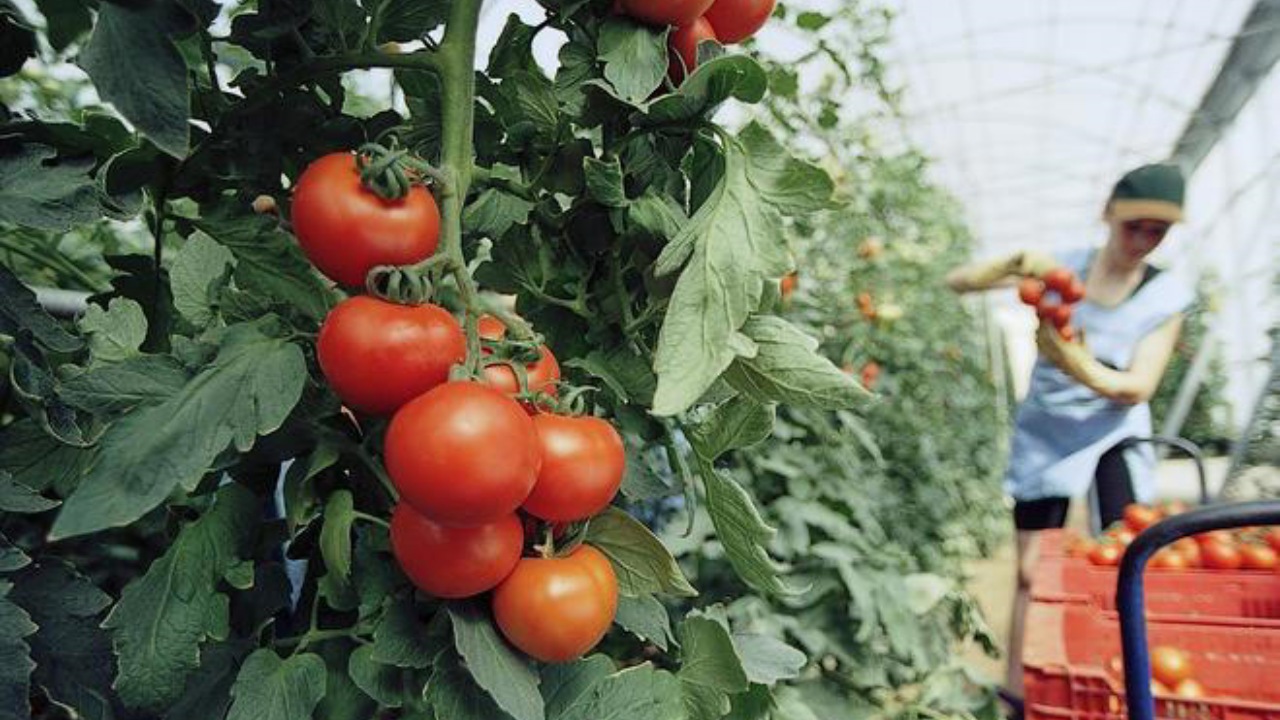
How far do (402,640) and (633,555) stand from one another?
14 centimetres

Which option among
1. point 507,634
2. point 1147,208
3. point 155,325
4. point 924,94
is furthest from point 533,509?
point 924,94

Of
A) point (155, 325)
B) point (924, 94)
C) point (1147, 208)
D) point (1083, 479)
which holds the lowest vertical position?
point (924, 94)

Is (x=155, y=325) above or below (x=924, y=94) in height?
above

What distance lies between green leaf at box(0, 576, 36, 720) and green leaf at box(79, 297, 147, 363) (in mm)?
166

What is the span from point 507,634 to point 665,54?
1.05ft

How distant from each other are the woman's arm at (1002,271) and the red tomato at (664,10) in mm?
2215

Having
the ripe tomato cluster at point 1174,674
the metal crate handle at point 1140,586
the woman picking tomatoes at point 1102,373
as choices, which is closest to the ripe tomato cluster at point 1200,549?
the woman picking tomatoes at point 1102,373

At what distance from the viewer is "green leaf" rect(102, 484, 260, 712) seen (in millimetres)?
515

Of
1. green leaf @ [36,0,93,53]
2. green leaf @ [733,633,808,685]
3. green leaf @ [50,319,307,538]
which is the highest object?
green leaf @ [36,0,93,53]

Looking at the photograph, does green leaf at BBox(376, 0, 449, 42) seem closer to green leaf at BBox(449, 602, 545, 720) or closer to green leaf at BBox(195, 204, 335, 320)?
green leaf at BBox(195, 204, 335, 320)

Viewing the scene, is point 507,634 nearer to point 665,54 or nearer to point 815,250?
point 665,54

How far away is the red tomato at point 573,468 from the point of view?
0.50 meters

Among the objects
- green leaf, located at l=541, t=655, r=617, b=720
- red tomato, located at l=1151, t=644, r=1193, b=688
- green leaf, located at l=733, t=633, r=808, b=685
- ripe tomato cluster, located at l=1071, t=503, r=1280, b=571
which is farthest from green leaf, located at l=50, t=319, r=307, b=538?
ripe tomato cluster, located at l=1071, t=503, r=1280, b=571

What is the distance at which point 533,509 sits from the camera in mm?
525
